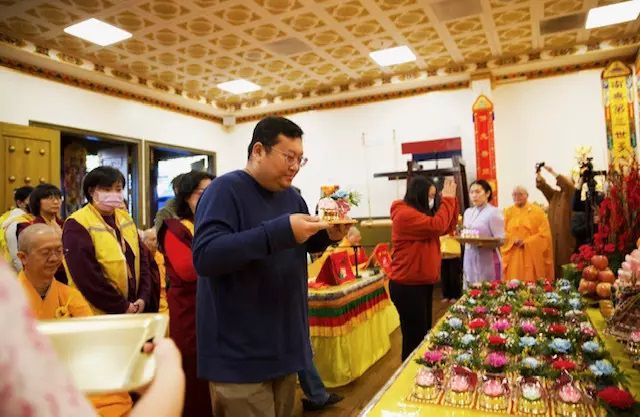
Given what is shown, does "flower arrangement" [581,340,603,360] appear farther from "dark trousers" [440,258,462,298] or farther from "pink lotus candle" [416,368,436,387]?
"dark trousers" [440,258,462,298]

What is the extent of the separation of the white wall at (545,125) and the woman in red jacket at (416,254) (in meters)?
4.64

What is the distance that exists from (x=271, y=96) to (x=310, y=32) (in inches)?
112

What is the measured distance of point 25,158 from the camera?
Result: 477 cm

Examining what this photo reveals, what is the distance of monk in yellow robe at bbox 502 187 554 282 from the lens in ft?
13.4

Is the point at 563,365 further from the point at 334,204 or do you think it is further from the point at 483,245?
the point at 483,245

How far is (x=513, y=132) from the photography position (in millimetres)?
6910

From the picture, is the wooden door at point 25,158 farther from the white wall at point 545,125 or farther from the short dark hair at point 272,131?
the white wall at point 545,125

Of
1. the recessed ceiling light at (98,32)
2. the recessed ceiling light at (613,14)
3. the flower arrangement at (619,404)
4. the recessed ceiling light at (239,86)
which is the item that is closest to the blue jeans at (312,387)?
the flower arrangement at (619,404)

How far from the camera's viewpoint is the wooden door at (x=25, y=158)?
4.56 metres

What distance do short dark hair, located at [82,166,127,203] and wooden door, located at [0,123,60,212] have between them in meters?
2.83

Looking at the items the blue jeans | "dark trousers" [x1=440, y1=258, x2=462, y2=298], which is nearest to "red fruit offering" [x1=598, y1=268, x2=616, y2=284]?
the blue jeans

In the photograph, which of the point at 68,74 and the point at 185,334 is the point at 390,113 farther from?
the point at 185,334

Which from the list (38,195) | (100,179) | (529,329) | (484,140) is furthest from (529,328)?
(484,140)

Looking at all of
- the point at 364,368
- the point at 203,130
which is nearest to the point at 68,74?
the point at 203,130
